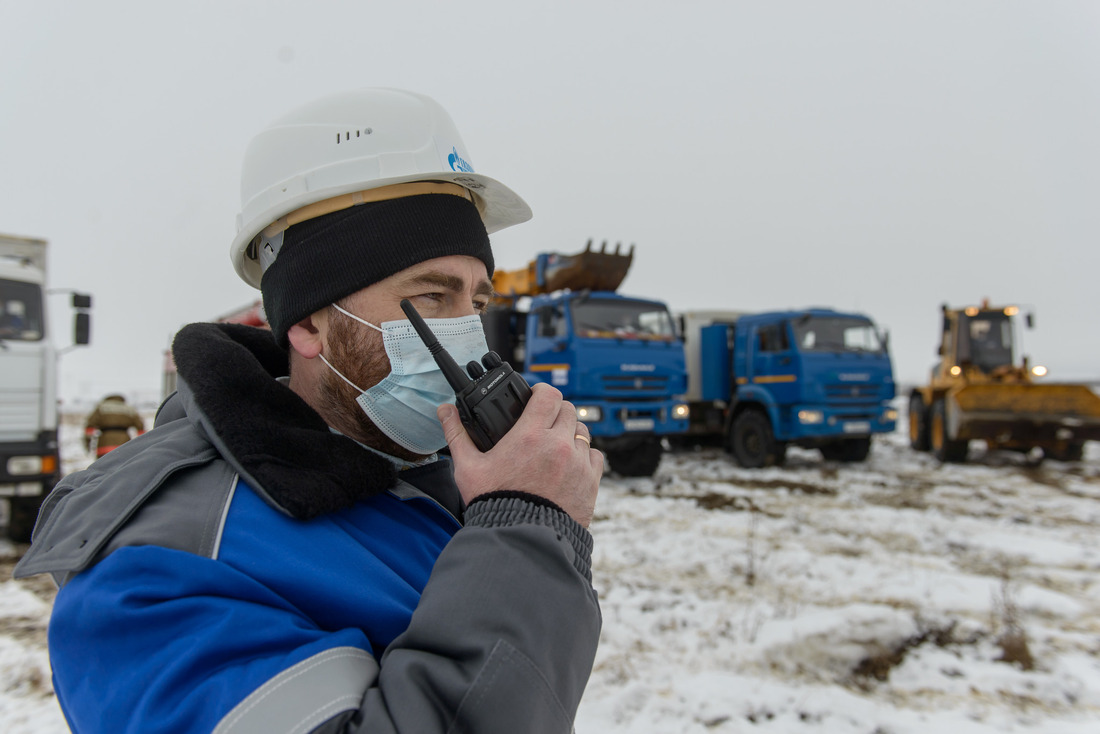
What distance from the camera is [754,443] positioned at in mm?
10898

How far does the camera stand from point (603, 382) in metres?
8.51

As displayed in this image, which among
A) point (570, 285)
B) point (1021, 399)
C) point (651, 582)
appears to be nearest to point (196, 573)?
point (651, 582)

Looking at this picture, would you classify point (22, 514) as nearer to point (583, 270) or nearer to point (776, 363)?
point (583, 270)

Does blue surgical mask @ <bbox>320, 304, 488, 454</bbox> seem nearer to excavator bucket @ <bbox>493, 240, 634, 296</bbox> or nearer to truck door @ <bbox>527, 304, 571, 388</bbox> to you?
truck door @ <bbox>527, 304, 571, 388</bbox>

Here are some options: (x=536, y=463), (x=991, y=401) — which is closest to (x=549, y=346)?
(x=991, y=401)

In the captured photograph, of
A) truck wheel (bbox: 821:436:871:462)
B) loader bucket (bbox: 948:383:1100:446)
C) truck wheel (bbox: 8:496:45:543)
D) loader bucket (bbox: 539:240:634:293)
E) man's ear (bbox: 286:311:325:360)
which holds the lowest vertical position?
truck wheel (bbox: 821:436:871:462)

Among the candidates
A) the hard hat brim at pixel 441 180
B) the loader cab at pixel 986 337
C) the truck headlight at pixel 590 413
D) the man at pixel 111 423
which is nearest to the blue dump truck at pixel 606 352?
the truck headlight at pixel 590 413

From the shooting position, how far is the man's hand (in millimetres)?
982

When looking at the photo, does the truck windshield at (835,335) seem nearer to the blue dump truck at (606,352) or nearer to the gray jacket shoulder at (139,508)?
the blue dump truck at (606,352)

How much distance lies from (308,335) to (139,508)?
53 centimetres

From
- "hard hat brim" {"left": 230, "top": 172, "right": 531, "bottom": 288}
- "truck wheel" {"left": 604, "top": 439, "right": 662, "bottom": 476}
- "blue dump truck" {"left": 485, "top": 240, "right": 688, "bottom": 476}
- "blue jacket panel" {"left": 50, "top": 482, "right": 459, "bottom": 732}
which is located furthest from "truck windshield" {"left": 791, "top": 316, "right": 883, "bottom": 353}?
"blue jacket panel" {"left": 50, "top": 482, "right": 459, "bottom": 732}

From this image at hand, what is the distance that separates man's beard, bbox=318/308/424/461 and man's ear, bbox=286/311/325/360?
0.09 ft

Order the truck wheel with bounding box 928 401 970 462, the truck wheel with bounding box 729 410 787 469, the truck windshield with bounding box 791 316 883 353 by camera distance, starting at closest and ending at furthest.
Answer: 1. the truck windshield with bounding box 791 316 883 353
2. the truck wheel with bounding box 729 410 787 469
3. the truck wheel with bounding box 928 401 970 462

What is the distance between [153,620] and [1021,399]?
40.9 feet
